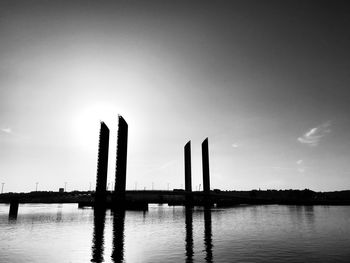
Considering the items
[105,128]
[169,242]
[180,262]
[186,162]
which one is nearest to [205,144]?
[186,162]

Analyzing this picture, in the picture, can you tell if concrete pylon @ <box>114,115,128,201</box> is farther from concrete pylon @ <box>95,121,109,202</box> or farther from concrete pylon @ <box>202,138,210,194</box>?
concrete pylon @ <box>202,138,210,194</box>

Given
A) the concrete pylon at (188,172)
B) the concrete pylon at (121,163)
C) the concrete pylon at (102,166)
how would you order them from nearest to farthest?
the concrete pylon at (121,163), the concrete pylon at (102,166), the concrete pylon at (188,172)

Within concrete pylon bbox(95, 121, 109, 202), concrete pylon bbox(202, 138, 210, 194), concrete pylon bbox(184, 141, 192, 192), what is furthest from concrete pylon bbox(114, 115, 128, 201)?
concrete pylon bbox(202, 138, 210, 194)

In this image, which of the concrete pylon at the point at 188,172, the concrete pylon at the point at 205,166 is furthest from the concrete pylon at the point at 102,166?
the concrete pylon at the point at 205,166

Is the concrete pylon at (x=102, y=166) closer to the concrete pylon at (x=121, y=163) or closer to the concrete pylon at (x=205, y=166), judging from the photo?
the concrete pylon at (x=121, y=163)

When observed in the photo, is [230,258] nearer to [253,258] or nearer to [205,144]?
[253,258]

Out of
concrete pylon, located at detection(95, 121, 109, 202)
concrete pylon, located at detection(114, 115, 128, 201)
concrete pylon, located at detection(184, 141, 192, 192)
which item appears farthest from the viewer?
concrete pylon, located at detection(184, 141, 192, 192)

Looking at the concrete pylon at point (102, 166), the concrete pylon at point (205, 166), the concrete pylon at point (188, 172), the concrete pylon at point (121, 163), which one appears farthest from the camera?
the concrete pylon at point (188, 172)

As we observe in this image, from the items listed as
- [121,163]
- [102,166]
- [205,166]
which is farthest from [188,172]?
[121,163]

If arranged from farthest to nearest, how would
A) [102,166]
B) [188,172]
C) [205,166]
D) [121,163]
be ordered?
[188,172], [205,166], [102,166], [121,163]

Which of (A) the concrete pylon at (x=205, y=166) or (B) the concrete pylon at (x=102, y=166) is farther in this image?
(A) the concrete pylon at (x=205, y=166)

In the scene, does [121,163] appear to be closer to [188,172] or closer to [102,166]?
[102,166]

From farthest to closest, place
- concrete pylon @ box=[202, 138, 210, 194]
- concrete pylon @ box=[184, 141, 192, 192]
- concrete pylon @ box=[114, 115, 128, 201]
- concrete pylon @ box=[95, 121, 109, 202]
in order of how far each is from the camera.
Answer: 1. concrete pylon @ box=[184, 141, 192, 192]
2. concrete pylon @ box=[202, 138, 210, 194]
3. concrete pylon @ box=[95, 121, 109, 202]
4. concrete pylon @ box=[114, 115, 128, 201]

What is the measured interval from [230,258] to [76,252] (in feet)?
48.0
